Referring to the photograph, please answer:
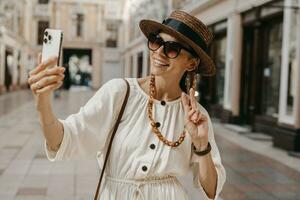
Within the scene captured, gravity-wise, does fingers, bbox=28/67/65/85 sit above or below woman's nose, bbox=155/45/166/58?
below

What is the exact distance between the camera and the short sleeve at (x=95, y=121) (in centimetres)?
200

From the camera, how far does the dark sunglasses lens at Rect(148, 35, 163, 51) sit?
209 cm

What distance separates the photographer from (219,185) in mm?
2154

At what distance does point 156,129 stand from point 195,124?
170 millimetres

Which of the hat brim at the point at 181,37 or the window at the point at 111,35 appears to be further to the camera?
the window at the point at 111,35

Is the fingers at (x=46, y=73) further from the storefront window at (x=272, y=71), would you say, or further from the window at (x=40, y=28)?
the window at (x=40, y=28)

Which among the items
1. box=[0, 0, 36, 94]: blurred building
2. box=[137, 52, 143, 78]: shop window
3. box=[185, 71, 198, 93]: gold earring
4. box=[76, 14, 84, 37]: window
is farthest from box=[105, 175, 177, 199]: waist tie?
box=[76, 14, 84, 37]: window

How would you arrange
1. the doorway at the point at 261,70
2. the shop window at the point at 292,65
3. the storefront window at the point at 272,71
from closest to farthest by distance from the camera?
the shop window at the point at 292,65 < the storefront window at the point at 272,71 < the doorway at the point at 261,70

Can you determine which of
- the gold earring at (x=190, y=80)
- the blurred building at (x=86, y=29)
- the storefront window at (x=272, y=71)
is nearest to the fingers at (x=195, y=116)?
the gold earring at (x=190, y=80)

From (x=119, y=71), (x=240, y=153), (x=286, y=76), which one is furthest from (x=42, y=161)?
(x=119, y=71)

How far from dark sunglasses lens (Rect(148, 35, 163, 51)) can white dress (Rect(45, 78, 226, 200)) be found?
19cm

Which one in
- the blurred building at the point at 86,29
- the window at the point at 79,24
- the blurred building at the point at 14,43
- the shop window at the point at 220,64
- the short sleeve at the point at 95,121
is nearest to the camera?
the short sleeve at the point at 95,121

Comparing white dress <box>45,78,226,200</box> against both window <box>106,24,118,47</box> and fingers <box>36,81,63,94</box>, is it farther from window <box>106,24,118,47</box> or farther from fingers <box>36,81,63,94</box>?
window <box>106,24,118,47</box>

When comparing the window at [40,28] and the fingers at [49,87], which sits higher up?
the window at [40,28]
